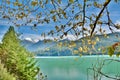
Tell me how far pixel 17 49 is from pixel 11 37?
571 centimetres

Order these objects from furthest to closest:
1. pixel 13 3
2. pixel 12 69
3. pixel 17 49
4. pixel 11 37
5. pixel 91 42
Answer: pixel 11 37 < pixel 17 49 < pixel 12 69 < pixel 91 42 < pixel 13 3

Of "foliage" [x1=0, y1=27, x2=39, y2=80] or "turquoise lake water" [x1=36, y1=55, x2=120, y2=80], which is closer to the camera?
"turquoise lake water" [x1=36, y1=55, x2=120, y2=80]

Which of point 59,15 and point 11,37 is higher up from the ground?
point 11,37

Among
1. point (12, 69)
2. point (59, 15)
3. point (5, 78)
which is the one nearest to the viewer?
point (59, 15)

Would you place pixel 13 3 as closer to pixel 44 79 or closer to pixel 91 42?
pixel 91 42

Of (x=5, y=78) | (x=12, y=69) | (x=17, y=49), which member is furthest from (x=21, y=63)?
(x=5, y=78)

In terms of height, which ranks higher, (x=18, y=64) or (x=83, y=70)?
(x=83, y=70)

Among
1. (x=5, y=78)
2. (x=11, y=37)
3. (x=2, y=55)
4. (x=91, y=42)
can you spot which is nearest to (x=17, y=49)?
(x=2, y=55)

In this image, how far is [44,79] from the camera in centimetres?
2870

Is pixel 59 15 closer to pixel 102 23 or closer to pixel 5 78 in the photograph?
pixel 102 23

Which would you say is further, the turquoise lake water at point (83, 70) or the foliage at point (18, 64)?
the foliage at point (18, 64)

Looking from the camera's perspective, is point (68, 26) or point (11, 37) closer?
point (68, 26)

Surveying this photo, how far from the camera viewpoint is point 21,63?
91.7ft

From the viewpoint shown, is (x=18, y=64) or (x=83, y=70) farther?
(x=83, y=70)
